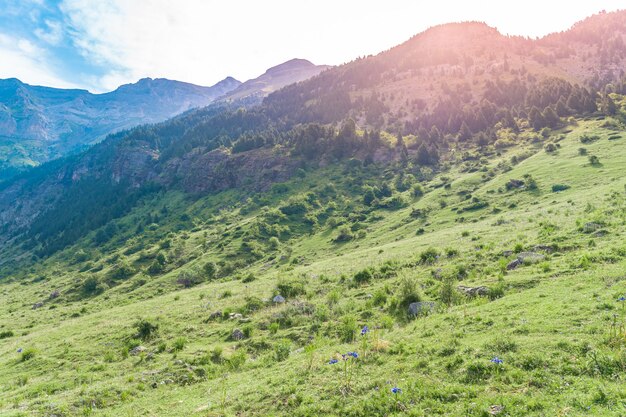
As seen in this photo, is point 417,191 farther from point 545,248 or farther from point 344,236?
point 545,248

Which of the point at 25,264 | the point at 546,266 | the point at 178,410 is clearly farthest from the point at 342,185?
the point at 25,264

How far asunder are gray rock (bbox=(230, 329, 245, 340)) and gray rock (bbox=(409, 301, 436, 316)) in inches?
489

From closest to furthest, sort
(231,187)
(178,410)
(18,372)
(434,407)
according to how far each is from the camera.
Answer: (434,407)
(178,410)
(18,372)
(231,187)

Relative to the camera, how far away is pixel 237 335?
26.4 metres

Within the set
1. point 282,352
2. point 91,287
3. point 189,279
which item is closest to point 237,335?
point 282,352

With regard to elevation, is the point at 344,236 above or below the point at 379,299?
below

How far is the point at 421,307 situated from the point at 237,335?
13.5 metres

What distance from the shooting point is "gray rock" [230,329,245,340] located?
2622cm

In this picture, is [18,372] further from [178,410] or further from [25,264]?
[25,264]

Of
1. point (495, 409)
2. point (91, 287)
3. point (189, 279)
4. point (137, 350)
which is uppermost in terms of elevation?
point (495, 409)

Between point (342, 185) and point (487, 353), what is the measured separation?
119089mm

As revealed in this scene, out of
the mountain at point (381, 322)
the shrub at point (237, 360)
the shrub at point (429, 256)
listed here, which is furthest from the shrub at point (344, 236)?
the shrub at point (237, 360)

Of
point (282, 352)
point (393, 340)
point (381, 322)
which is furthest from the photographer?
point (381, 322)

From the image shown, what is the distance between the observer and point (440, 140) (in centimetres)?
15538
